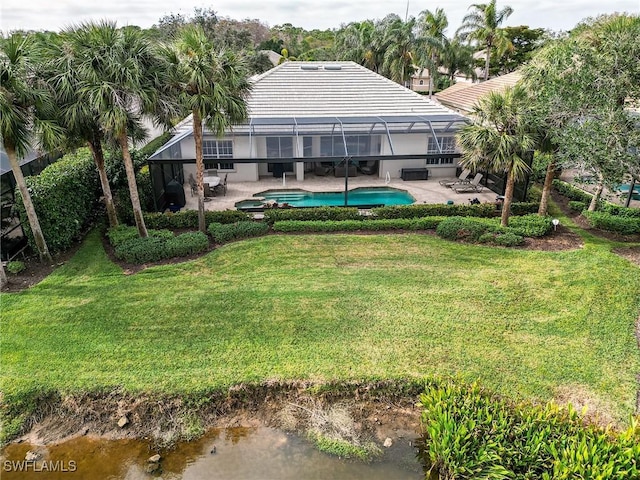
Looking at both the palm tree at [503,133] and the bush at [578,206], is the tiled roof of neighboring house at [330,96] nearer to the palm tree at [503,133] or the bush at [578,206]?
the bush at [578,206]

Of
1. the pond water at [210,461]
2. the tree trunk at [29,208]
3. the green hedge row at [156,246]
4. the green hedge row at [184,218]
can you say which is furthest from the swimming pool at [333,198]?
the pond water at [210,461]

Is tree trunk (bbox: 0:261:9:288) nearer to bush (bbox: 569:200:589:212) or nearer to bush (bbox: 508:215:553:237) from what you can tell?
bush (bbox: 508:215:553:237)

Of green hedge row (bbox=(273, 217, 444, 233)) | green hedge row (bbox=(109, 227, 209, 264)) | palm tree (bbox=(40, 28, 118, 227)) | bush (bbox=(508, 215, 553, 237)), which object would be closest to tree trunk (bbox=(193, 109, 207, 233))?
green hedge row (bbox=(109, 227, 209, 264))

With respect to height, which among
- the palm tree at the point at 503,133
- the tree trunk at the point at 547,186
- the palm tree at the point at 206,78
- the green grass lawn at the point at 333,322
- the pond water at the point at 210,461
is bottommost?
the pond water at the point at 210,461

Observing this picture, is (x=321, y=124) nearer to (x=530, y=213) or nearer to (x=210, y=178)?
(x=210, y=178)

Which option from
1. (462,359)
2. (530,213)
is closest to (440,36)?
(530,213)

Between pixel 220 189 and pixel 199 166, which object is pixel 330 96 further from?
pixel 199 166
